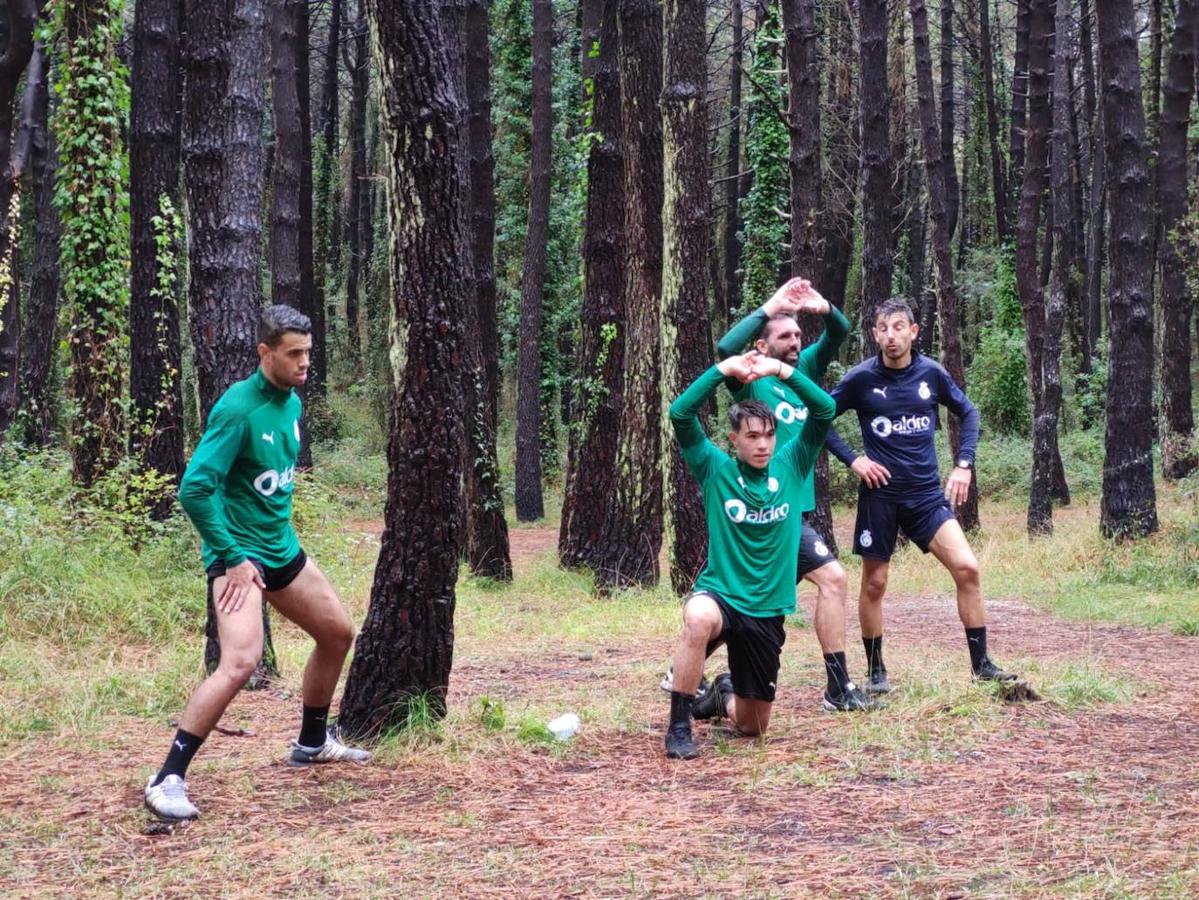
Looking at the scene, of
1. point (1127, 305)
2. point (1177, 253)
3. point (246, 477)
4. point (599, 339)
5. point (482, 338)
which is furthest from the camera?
point (1177, 253)

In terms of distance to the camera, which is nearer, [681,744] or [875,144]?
[681,744]

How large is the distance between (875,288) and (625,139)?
4248mm

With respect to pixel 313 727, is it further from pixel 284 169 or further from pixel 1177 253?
pixel 1177 253

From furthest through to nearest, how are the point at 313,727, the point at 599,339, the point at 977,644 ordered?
the point at 599,339
the point at 977,644
the point at 313,727

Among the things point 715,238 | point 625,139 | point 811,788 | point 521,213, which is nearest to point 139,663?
point 811,788

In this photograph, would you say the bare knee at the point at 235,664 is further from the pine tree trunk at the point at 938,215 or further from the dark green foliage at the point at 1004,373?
the dark green foliage at the point at 1004,373

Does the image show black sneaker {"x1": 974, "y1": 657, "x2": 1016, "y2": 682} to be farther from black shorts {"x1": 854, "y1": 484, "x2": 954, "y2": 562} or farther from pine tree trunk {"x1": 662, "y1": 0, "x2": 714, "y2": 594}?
pine tree trunk {"x1": 662, "y1": 0, "x2": 714, "y2": 594}

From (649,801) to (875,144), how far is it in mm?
11648

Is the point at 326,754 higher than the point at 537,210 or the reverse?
the reverse

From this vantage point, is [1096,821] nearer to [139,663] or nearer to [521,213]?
[139,663]

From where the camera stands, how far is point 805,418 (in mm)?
7059

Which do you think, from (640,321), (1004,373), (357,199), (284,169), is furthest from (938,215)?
(357,199)

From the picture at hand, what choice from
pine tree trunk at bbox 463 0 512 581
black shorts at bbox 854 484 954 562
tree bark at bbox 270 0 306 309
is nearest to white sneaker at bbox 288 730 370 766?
black shorts at bbox 854 484 954 562

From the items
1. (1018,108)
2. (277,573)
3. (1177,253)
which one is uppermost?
(1018,108)
